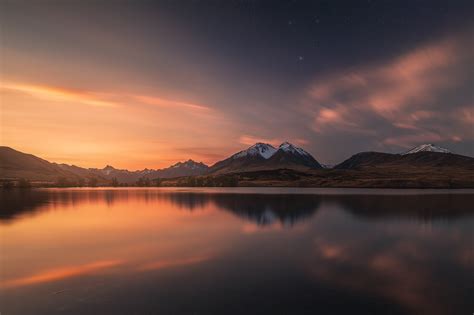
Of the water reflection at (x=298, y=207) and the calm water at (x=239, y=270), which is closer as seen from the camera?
the calm water at (x=239, y=270)

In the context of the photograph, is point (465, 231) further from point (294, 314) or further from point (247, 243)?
point (294, 314)

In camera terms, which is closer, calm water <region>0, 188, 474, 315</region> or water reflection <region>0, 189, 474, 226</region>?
calm water <region>0, 188, 474, 315</region>

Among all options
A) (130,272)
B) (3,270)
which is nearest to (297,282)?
(130,272)

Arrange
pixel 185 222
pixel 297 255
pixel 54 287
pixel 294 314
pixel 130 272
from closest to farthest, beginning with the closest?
1. pixel 294 314
2. pixel 54 287
3. pixel 130 272
4. pixel 297 255
5. pixel 185 222

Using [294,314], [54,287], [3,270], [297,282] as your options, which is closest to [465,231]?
[297,282]

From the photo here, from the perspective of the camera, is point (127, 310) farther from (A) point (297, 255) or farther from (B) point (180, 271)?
(A) point (297, 255)

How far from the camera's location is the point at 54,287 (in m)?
21.3

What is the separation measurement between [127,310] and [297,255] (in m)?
18.2

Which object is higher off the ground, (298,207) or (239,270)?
(239,270)

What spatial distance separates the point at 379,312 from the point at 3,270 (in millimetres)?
29396

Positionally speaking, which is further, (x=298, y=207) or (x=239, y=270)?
(x=298, y=207)

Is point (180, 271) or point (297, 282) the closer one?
point (297, 282)

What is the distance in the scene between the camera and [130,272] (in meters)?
24.7

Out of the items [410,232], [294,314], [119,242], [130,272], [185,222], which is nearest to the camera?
[294,314]
